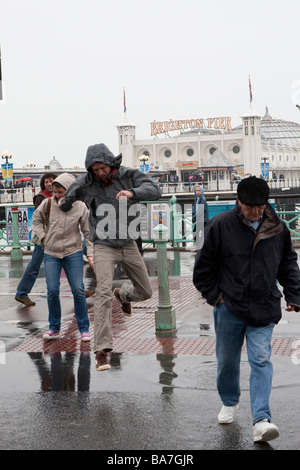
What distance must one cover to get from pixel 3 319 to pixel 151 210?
8.41m

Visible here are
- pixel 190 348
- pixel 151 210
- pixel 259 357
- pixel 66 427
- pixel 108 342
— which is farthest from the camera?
pixel 151 210

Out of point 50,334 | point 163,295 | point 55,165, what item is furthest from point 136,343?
point 55,165

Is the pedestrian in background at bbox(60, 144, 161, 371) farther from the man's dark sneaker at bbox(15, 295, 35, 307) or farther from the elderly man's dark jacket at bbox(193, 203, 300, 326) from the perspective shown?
the man's dark sneaker at bbox(15, 295, 35, 307)

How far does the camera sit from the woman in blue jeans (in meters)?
7.93

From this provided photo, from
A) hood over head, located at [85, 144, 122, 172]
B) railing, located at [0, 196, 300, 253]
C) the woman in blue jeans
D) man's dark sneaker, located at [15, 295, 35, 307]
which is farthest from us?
railing, located at [0, 196, 300, 253]

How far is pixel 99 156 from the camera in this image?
249 inches

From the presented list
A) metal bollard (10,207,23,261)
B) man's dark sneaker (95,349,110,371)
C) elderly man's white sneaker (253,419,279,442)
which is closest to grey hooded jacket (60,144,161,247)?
man's dark sneaker (95,349,110,371)

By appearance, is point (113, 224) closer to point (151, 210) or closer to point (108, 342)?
point (108, 342)

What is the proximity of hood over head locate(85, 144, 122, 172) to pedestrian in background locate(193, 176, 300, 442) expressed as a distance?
1635mm

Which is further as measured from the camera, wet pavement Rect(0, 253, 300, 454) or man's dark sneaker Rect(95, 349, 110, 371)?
man's dark sneaker Rect(95, 349, 110, 371)

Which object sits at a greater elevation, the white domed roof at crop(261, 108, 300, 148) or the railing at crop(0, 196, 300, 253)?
the white domed roof at crop(261, 108, 300, 148)

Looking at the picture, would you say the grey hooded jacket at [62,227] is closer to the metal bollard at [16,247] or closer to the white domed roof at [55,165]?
the metal bollard at [16,247]
